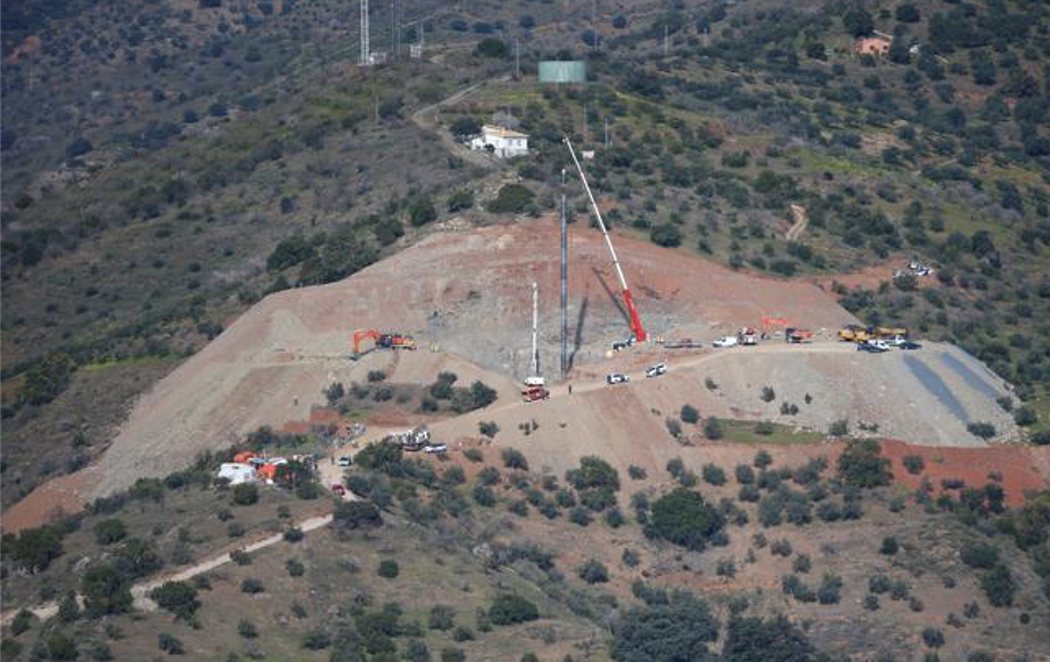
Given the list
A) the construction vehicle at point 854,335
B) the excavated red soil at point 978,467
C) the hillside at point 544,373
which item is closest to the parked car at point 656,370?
the hillside at point 544,373

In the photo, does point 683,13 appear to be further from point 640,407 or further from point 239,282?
point 640,407

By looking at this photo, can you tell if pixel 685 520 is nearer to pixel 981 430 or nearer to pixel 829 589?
pixel 829 589

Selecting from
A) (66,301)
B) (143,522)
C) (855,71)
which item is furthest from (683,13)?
(143,522)

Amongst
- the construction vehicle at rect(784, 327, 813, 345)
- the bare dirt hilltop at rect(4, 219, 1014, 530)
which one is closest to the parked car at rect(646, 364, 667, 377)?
the bare dirt hilltop at rect(4, 219, 1014, 530)

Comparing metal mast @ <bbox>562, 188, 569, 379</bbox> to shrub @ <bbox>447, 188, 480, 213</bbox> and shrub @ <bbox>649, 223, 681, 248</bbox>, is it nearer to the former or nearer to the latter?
shrub @ <bbox>649, 223, 681, 248</bbox>

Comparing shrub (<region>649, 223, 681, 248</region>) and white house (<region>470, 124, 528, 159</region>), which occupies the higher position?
shrub (<region>649, 223, 681, 248</region>)

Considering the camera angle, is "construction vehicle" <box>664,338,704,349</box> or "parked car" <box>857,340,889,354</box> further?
"parked car" <box>857,340,889,354</box>

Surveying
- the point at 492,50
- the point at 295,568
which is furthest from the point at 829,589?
the point at 492,50
